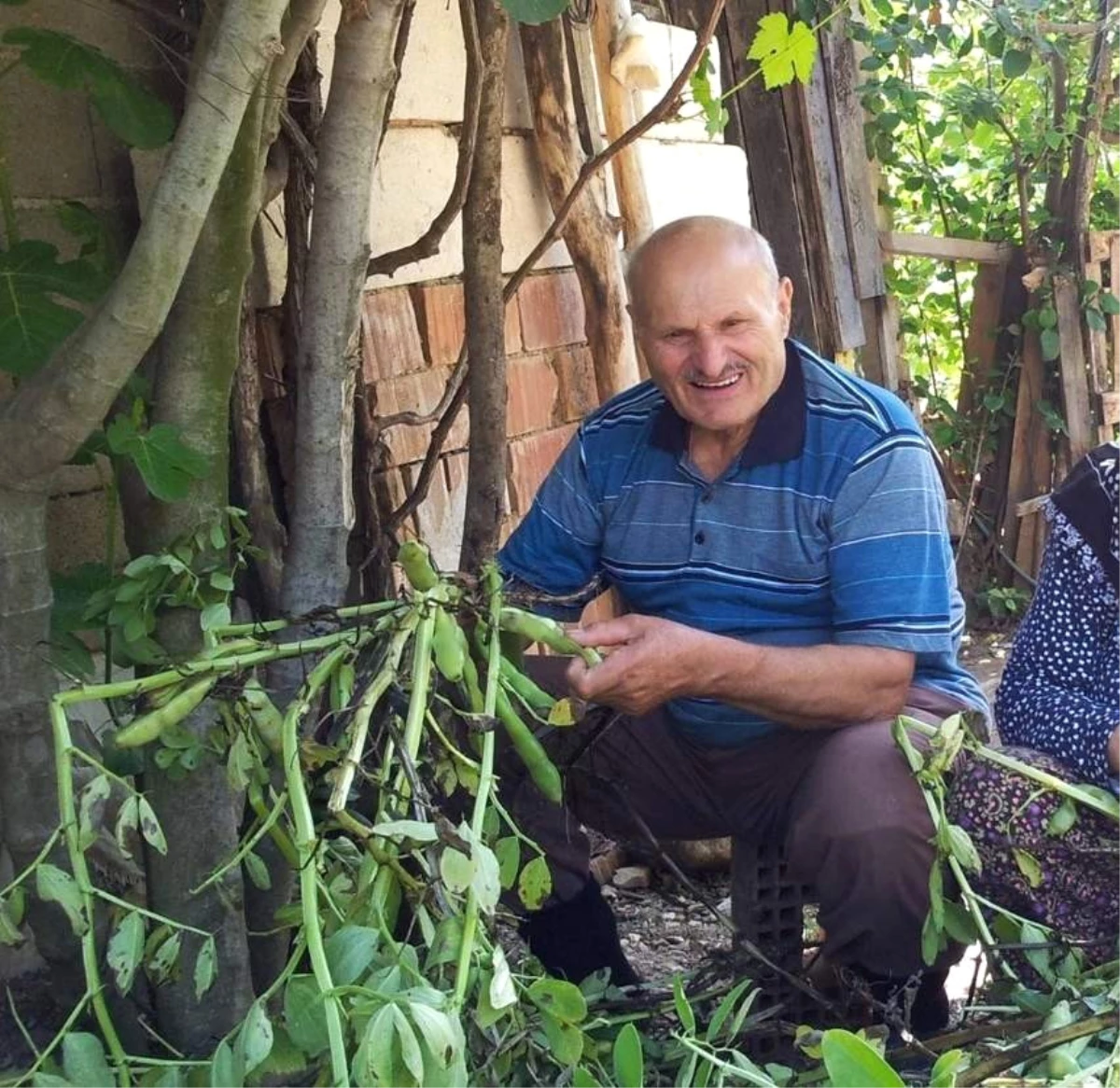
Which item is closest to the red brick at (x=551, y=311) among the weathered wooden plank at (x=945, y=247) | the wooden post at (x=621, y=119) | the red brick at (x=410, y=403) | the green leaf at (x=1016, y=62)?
the wooden post at (x=621, y=119)

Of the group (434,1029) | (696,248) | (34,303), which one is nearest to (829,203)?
(696,248)

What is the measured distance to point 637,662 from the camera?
6.68ft

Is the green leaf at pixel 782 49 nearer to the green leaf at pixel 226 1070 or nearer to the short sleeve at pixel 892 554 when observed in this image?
the short sleeve at pixel 892 554

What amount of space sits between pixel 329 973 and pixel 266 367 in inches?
64.1

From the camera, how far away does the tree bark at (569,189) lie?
349cm

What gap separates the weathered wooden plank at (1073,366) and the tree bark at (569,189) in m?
3.25

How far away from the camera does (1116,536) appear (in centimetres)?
237

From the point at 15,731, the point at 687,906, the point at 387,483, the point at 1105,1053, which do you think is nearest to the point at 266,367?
the point at 387,483

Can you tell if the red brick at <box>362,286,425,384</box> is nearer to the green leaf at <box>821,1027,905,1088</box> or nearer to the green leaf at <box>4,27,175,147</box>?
the green leaf at <box>4,27,175,147</box>

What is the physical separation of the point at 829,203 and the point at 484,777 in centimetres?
446

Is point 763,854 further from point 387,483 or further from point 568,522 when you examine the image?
point 387,483

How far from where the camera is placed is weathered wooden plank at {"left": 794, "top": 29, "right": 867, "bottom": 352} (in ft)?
17.7

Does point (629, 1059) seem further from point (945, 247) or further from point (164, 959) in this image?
point (945, 247)

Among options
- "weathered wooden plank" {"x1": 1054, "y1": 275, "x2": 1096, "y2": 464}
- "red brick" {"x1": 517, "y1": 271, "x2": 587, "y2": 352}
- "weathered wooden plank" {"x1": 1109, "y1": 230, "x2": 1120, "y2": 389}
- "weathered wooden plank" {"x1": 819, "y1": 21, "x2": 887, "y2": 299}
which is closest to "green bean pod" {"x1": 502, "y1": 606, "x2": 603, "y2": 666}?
"red brick" {"x1": 517, "y1": 271, "x2": 587, "y2": 352}
